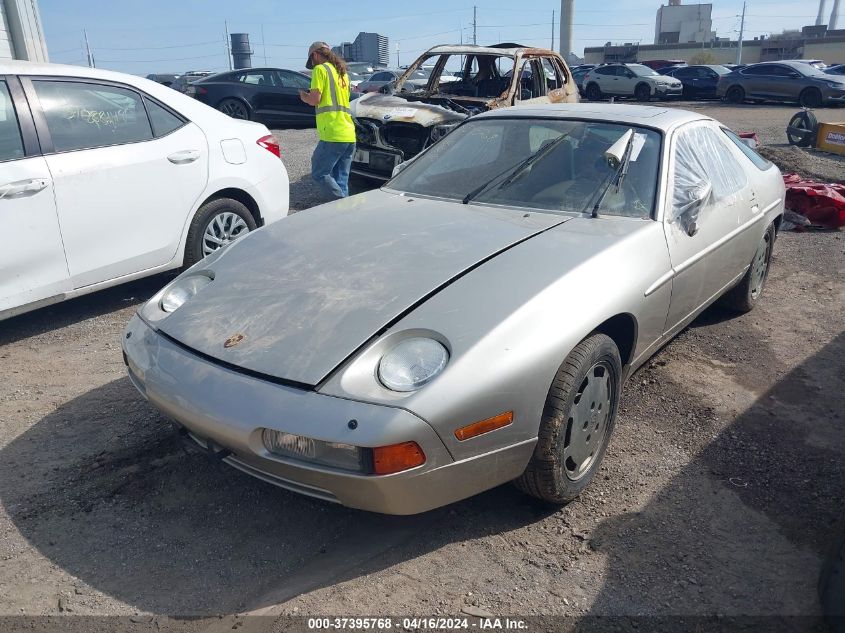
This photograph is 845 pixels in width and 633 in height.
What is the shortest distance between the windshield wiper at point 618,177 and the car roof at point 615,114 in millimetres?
255

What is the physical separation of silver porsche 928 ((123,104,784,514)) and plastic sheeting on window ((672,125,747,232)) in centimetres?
2

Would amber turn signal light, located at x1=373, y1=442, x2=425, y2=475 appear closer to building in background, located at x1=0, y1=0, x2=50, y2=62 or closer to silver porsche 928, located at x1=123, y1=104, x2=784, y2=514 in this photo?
silver porsche 928, located at x1=123, y1=104, x2=784, y2=514

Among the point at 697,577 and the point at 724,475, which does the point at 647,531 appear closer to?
the point at 697,577

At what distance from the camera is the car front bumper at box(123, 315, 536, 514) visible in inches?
85.7

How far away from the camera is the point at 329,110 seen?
6820mm

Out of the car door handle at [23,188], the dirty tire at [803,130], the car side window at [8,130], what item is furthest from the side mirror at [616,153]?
the dirty tire at [803,130]

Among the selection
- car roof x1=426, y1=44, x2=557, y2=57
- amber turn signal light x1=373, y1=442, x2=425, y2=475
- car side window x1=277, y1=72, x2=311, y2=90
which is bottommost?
amber turn signal light x1=373, y1=442, x2=425, y2=475

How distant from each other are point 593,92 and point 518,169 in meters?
27.8

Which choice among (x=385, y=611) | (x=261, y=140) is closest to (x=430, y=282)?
(x=385, y=611)

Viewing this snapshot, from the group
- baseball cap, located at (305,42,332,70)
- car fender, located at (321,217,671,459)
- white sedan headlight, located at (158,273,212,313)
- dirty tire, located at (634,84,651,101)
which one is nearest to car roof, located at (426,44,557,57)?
baseball cap, located at (305,42,332,70)

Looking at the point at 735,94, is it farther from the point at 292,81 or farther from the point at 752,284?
the point at 752,284

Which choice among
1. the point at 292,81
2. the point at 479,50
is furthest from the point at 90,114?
the point at 292,81

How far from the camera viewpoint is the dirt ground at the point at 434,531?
7.62 feet

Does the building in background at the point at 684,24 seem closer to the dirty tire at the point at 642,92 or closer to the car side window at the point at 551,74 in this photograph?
the dirty tire at the point at 642,92
